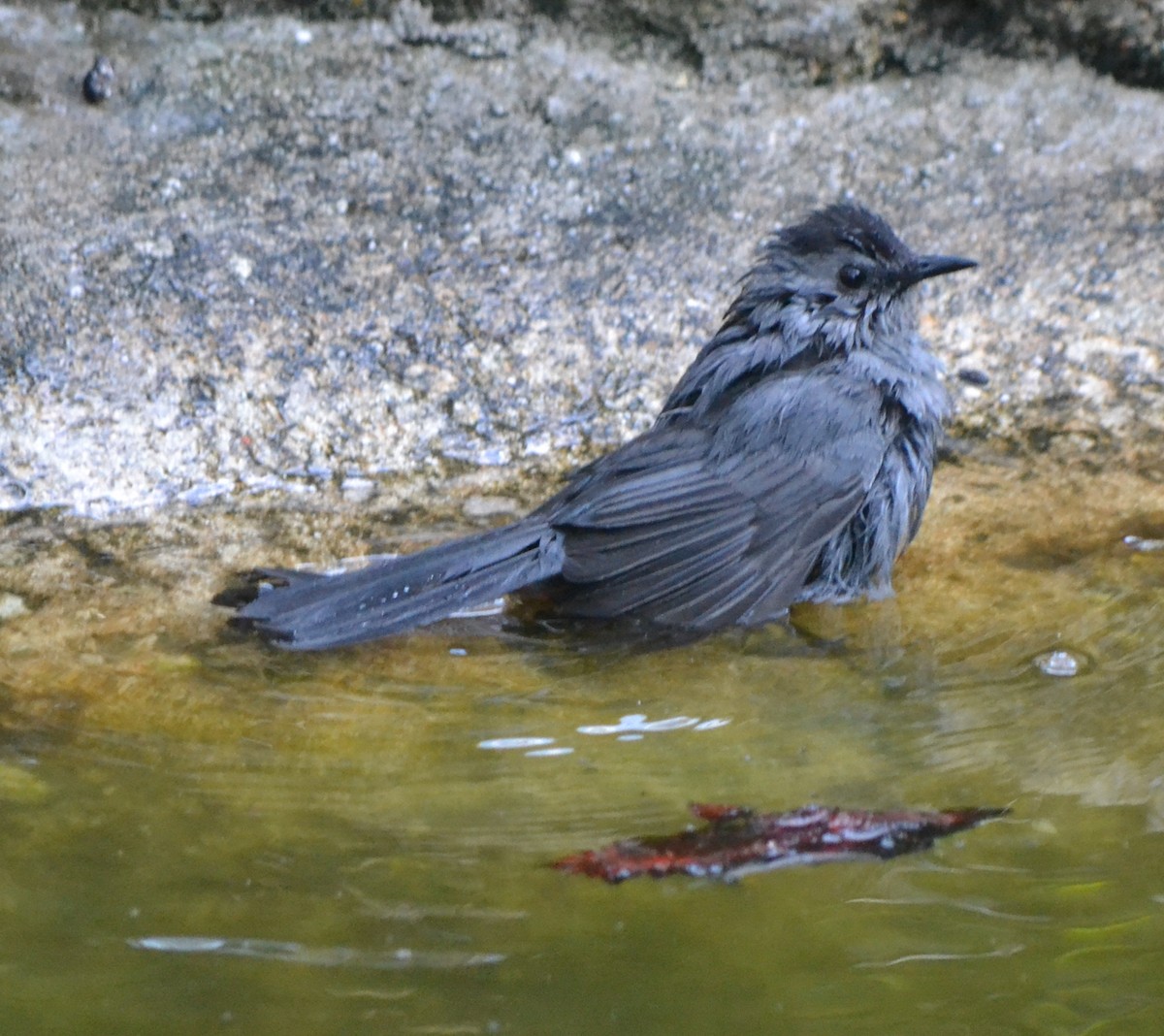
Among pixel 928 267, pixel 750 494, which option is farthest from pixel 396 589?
pixel 928 267

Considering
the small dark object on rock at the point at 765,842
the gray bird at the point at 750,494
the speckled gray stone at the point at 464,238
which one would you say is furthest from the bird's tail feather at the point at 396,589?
the small dark object on rock at the point at 765,842

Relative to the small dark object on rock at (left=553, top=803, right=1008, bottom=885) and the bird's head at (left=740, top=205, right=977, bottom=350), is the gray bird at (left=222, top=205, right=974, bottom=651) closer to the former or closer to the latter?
the bird's head at (left=740, top=205, right=977, bottom=350)

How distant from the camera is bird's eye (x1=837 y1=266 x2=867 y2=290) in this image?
4027 mm

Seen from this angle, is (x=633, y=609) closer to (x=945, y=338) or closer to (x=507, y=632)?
(x=507, y=632)

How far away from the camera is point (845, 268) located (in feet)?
13.2

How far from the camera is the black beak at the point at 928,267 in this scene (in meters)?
4.01

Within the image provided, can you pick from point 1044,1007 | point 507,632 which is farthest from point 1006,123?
point 1044,1007

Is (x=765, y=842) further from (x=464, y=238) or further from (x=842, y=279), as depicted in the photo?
(x=464, y=238)

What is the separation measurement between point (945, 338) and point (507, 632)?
1873 millimetres

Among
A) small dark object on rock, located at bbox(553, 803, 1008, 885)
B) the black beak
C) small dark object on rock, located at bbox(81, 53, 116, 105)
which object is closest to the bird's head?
the black beak

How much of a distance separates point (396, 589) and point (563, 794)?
2.70 feet

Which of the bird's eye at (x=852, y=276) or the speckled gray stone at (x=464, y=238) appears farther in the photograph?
the speckled gray stone at (x=464, y=238)

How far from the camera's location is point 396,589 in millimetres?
3354

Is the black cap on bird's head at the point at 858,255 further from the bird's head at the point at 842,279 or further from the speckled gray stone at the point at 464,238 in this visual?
the speckled gray stone at the point at 464,238
